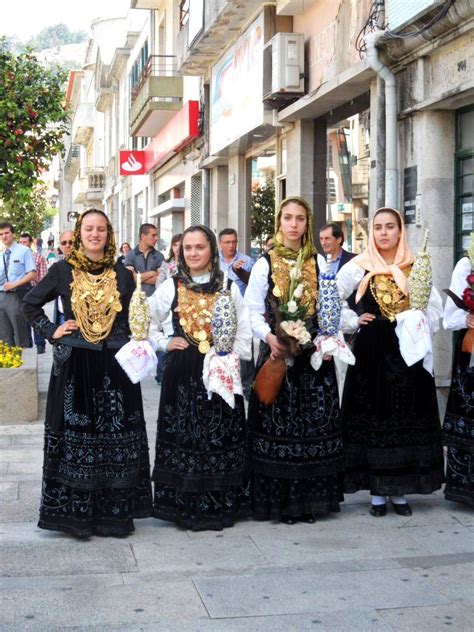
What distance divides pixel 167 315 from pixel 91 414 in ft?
2.56

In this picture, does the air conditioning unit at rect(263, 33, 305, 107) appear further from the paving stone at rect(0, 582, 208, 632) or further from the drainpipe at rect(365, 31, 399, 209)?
the paving stone at rect(0, 582, 208, 632)

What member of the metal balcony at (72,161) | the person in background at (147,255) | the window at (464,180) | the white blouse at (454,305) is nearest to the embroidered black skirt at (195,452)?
the white blouse at (454,305)

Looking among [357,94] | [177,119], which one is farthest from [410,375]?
[177,119]

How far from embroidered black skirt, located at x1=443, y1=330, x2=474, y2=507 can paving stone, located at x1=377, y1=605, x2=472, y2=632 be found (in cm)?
186

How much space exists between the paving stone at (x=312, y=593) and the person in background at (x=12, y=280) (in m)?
8.25

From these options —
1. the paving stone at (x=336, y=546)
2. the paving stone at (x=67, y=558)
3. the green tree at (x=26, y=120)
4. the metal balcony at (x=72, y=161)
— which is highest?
the metal balcony at (x=72, y=161)

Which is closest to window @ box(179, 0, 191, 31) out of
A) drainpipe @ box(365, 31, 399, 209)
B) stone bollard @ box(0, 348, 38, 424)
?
drainpipe @ box(365, 31, 399, 209)

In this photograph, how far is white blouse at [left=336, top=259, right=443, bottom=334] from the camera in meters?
6.83

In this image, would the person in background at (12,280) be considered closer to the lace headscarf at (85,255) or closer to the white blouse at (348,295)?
the lace headscarf at (85,255)

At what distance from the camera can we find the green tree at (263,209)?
1781cm

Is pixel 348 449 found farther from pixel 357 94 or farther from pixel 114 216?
pixel 114 216

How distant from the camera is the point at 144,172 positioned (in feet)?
99.4

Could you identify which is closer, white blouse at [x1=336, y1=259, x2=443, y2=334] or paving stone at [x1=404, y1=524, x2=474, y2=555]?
paving stone at [x1=404, y1=524, x2=474, y2=555]

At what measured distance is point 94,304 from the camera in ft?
21.2
